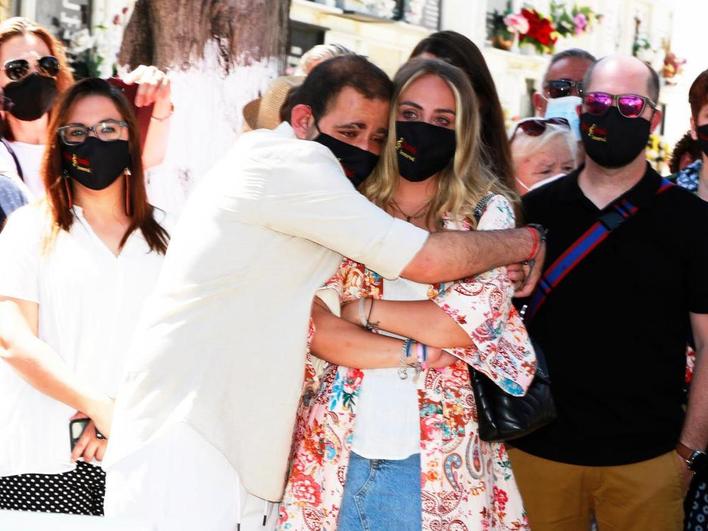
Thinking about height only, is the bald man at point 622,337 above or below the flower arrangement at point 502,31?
below

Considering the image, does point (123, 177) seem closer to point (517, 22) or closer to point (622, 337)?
point (622, 337)

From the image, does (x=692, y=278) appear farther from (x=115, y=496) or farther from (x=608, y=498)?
(x=115, y=496)

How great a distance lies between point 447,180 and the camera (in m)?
3.44

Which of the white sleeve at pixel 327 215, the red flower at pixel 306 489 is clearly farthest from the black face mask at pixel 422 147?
the red flower at pixel 306 489

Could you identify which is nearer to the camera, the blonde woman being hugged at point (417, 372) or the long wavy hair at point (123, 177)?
the blonde woman being hugged at point (417, 372)

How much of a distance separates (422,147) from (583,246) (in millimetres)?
832

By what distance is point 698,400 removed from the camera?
151 inches

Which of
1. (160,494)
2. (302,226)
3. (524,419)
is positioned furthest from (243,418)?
(524,419)

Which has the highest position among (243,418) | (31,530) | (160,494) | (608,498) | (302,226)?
(302,226)

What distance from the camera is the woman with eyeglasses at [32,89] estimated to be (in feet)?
16.4

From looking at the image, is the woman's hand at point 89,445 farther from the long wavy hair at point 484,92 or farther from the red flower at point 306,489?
the long wavy hair at point 484,92

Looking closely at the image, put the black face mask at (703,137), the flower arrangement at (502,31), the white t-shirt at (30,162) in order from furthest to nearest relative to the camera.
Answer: the flower arrangement at (502,31) < the white t-shirt at (30,162) < the black face mask at (703,137)

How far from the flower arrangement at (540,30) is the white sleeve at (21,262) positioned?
1840 centimetres

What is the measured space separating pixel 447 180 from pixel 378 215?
49cm
